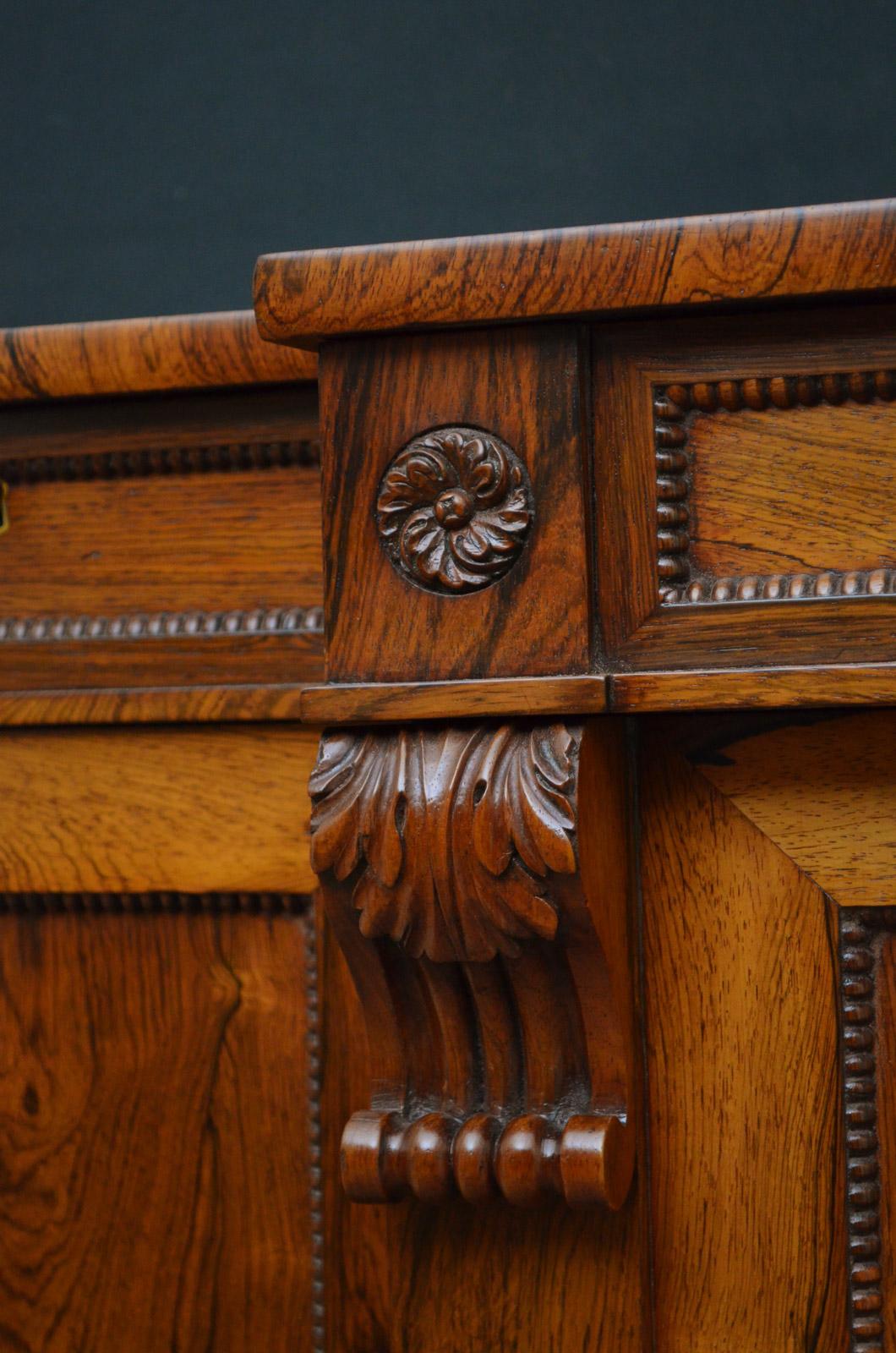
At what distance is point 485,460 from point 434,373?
42 mm

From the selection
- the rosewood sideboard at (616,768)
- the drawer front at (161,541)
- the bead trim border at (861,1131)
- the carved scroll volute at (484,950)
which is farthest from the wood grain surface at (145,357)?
the bead trim border at (861,1131)

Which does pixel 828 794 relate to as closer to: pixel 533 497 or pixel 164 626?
pixel 533 497

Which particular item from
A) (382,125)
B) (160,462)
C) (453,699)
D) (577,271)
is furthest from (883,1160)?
(382,125)

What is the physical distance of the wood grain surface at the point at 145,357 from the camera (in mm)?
728

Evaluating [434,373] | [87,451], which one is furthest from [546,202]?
[434,373]

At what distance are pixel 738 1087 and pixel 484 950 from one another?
125 mm

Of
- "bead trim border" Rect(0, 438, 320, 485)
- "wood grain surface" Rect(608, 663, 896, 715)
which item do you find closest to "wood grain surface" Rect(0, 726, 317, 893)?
"bead trim border" Rect(0, 438, 320, 485)

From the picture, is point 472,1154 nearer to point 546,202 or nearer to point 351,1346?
point 351,1346

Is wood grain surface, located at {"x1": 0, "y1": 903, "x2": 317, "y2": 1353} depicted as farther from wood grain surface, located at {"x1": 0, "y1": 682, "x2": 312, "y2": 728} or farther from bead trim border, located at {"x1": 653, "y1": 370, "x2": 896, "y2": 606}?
bead trim border, located at {"x1": 653, "y1": 370, "x2": 896, "y2": 606}

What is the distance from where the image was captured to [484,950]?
0.56 meters

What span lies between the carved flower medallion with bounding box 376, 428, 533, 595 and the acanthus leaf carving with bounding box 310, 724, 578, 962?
0.21ft

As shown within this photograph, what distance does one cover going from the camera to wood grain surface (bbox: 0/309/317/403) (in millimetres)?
728

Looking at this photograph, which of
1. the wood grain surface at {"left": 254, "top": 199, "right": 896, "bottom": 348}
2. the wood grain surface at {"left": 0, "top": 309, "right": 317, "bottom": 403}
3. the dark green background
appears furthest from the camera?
the dark green background

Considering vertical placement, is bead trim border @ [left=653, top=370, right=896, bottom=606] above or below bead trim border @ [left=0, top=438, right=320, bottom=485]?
below
